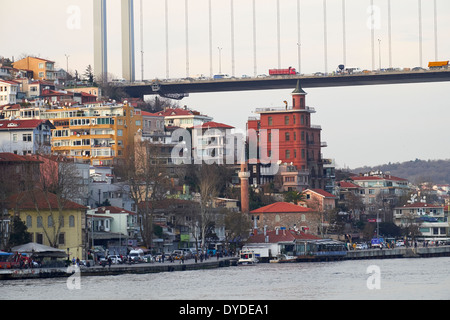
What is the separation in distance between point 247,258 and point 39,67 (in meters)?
58.6

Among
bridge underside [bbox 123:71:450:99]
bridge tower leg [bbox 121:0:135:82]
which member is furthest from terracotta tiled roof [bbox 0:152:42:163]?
bridge underside [bbox 123:71:450:99]

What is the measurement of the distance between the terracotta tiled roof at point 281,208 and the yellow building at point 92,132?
1483 cm

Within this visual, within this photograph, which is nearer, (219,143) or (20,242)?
(20,242)

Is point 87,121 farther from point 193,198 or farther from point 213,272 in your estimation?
point 213,272

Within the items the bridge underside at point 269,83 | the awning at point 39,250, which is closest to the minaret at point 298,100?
the bridge underside at point 269,83

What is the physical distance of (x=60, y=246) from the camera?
66875mm

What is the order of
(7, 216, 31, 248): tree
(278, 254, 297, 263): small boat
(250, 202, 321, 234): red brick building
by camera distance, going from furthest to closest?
(250, 202, 321, 234): red brick building < (278, 254, 297, 263): small boat < (7, 216, 31, 248): tree

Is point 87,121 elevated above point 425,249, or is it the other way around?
point 87,121

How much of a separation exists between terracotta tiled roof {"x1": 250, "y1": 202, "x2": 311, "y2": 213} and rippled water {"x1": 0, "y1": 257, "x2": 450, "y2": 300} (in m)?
23.9

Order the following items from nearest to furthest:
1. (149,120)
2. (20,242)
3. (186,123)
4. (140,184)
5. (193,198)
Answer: (20,242) < (140,184) < (193,198) < (149,120) < (186,123)

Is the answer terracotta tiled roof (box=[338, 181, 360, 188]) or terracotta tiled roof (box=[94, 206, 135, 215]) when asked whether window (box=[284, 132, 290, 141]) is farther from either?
terracotta tiled roof (box=[94, 206, 135, 215])

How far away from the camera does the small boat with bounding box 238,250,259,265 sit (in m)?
75.6

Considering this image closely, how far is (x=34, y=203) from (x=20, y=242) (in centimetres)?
321

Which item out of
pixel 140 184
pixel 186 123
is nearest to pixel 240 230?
pixel 140 184
